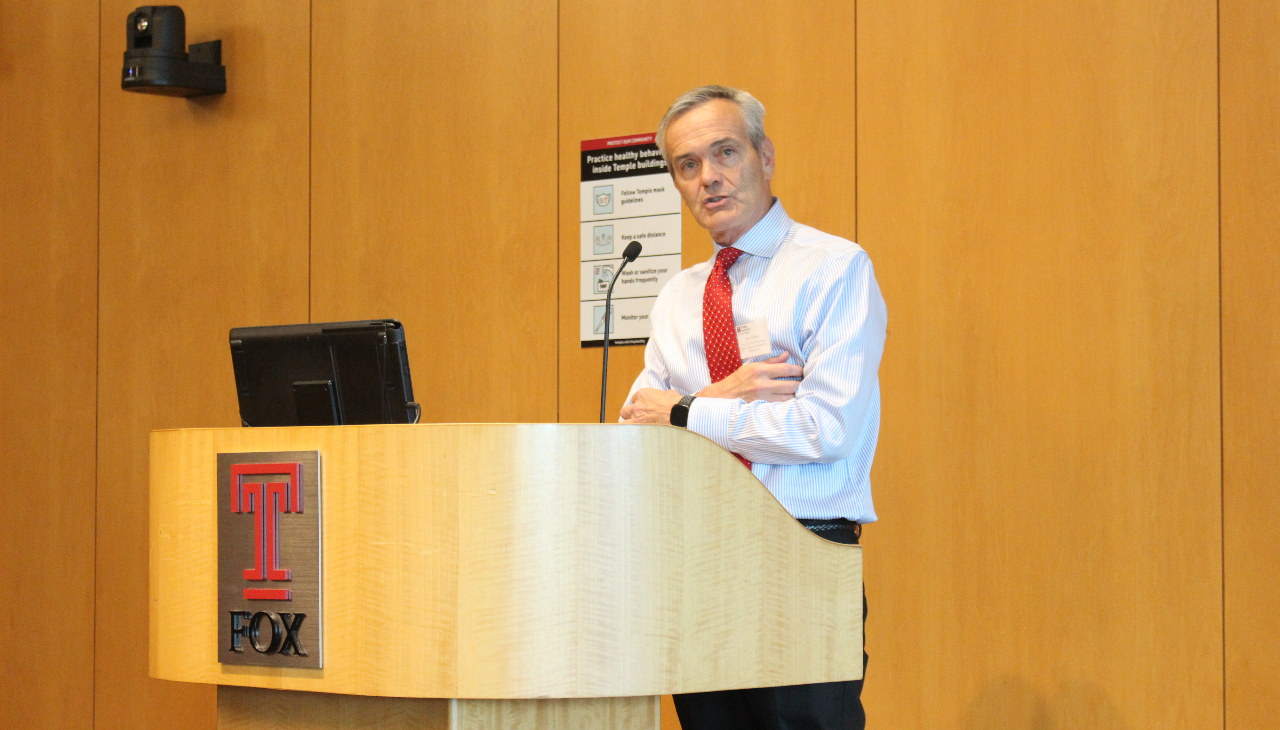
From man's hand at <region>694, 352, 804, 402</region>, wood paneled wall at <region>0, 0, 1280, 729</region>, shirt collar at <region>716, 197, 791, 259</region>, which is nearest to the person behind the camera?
man's hand at <region>694, 352, 804, 402</region>

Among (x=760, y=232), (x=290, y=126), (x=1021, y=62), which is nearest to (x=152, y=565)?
(x=760, y=232)

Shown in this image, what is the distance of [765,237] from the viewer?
234 centimetres

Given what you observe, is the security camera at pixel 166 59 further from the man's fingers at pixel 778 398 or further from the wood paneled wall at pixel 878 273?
the man's fingers at pixel 778 398

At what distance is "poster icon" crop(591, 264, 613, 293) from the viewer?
383 cm

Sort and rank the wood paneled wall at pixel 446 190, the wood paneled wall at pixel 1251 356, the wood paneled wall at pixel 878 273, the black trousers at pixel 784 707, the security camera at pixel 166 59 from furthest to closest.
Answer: the security camera at pixel 166 59 → the wood paneled wall at pixel 446 190 → the wood paneled wall at pixel 878 273 → the wood paneled wall at pixel 1251 356 → the black trousers at pixel 784 707

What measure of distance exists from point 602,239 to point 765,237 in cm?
155

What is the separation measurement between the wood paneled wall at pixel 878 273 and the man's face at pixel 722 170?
3.41 feet

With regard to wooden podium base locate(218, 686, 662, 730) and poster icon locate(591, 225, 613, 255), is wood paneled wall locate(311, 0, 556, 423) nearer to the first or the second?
poster icon locate(591, 225, 613, 255)

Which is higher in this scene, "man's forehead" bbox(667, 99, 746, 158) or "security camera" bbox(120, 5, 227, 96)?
"security camera" bbox(120, 5, 227, 96)

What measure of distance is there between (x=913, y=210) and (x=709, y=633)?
77.7 inches

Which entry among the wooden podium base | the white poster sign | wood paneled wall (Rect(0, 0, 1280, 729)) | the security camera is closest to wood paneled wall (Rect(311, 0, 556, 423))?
wood paneled wall (Rect(0, 0, 1280, 729))

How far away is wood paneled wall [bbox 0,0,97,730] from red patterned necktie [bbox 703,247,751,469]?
11.1ft

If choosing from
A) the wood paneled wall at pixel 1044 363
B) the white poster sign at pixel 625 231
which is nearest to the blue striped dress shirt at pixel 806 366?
the wood paneled wall at pixel 1044 363

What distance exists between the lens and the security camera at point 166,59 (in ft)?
14.5
